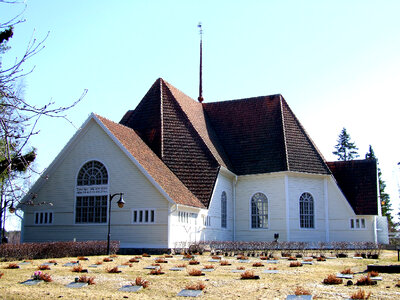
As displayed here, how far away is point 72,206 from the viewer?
95.2 feet

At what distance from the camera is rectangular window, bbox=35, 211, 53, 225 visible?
2941 centimetres

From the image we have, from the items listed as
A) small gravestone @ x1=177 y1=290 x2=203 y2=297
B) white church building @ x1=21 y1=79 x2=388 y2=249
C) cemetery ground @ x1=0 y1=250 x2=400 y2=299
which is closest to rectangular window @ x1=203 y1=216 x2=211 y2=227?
white church building @ x1=21 y1=79 x2=388 y2=249

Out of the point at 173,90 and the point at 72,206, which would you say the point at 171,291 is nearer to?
the point at 72,206

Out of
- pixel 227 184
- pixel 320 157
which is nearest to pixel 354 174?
pixel 320 157

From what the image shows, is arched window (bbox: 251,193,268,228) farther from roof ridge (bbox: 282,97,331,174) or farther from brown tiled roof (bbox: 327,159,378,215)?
brown tiled roof (bbox: 327,159,378,215)

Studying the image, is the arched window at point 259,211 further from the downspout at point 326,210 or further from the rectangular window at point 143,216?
the rectangular window at point 143,216

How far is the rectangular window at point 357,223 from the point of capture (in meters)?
34.0

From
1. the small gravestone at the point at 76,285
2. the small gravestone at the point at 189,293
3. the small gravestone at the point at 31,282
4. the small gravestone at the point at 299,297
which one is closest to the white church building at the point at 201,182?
the small gravestone at the point at 31,282

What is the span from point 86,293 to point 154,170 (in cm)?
1841

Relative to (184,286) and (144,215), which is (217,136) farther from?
(184,286)

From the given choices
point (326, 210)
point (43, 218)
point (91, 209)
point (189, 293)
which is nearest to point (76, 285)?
point (189, 293)

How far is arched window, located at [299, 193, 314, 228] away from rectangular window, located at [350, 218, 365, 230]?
2.85m

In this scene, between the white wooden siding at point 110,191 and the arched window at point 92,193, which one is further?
the arched window at point 92,193

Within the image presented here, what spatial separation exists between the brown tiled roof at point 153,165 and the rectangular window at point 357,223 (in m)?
12.1
